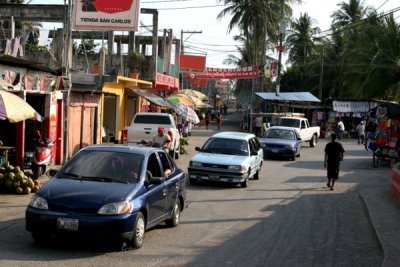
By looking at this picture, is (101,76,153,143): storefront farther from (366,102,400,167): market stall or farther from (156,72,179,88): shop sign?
(366,102,400,167): market stall

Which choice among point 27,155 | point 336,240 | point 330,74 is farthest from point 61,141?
point 330,74

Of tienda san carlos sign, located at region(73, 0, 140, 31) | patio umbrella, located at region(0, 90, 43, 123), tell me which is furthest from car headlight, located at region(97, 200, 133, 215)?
tienda san carlos sign, located at region(73, 0, 140, 31)

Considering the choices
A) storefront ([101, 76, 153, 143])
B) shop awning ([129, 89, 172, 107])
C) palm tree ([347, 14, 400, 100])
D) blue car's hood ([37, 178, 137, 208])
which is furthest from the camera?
palm tree ([347, 14, 400, 100])

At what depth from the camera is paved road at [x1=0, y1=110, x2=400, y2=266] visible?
823 centimetres

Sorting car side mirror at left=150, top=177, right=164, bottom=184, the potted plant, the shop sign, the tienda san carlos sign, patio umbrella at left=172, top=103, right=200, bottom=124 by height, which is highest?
the tienda san carlos sign

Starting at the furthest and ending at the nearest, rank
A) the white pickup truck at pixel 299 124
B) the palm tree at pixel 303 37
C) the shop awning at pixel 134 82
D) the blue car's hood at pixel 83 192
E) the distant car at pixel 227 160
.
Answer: the palm tree at pixel 303 37 → the white pickup truck at pixel 299 124 → the shop awning at pixel 134 82 → the distant car at pixel 227 160 → the blue car's hood at pixel 83 192

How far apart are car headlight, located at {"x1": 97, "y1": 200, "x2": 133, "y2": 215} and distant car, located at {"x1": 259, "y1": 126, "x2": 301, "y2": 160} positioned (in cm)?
1981

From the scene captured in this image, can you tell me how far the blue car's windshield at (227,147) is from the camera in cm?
1808

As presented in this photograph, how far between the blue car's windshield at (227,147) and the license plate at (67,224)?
10395 mm

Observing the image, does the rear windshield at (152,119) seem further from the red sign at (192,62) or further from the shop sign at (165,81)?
the red sign at (192,62)

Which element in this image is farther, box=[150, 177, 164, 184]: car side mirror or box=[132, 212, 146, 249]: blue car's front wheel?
box=[150, 177, 164, 184]: car side mirror

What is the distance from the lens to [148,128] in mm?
23812

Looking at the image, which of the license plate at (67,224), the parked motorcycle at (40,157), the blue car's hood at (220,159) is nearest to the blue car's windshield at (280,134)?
the blue car's hood at (220,159)

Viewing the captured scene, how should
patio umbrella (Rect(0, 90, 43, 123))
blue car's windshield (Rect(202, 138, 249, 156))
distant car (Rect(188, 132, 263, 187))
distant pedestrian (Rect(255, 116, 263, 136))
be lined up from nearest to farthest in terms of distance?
patio umbrella (Rect(0, 90, 43, 123)), distant car (Rect(188, 132, 263, 187)), blue car's windshield (Rect(202, 138, 249, 156)), distant pedestrian (Rect(255, 116, 263, 136))
